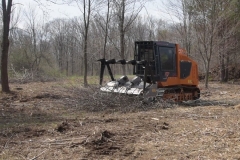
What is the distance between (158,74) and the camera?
11.3m

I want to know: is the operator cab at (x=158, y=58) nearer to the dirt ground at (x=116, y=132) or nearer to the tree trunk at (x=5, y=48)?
the dirt ground at (x=116, y=132)

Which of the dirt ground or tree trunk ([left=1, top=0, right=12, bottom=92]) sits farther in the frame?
tree trunk ([left=1, top=0, right=12, bottom=92])

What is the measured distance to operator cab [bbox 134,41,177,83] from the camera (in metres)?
11.2

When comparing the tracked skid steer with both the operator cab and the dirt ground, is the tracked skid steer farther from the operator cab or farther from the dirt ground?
the dirt ground

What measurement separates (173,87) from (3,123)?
677 centimetres

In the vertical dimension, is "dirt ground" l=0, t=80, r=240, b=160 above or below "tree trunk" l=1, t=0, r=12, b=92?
below

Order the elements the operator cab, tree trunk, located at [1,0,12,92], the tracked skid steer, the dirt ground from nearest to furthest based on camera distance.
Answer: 1. the dirt ground
2. the tracked skid steer
3. the operator cab
4. tree trunk, located at [1,0,12,92]

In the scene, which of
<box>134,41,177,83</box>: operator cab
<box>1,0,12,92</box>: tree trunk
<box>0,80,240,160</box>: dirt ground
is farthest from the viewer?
<box>1,0,12,92</box>: tree trunk

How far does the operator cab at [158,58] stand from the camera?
11.2 metres

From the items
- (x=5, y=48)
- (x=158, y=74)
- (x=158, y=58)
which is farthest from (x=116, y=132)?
(x=5, y=48)

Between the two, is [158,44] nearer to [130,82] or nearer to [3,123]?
[130,82]

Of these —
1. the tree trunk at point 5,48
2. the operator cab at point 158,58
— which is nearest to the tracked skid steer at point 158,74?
the operator cab at point 158,58

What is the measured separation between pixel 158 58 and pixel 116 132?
18.1 feet

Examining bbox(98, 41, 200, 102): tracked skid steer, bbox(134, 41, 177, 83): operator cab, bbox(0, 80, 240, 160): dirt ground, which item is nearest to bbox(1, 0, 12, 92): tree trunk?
bbox(0, 80, 240, 160): dirt ground
